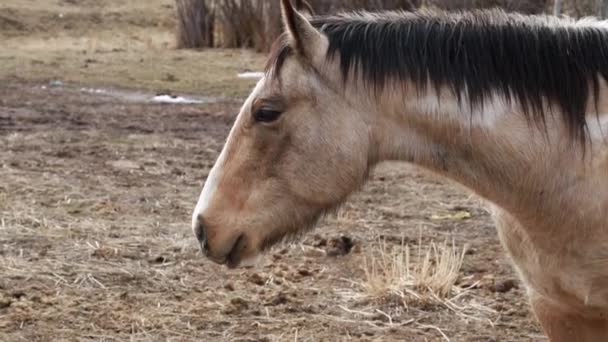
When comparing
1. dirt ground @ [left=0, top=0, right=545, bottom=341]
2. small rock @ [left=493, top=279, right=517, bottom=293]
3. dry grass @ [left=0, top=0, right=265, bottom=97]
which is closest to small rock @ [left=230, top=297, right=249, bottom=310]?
dirt ground @ [left=0, top=0, right=545, bottom=341]

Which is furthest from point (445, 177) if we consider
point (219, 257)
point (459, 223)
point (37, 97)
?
point (37, 97)

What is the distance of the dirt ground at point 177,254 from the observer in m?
5.26

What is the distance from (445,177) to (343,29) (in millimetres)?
622

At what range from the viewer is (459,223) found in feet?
24.0

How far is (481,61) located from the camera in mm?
3643

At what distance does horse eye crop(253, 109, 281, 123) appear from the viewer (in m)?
3.66

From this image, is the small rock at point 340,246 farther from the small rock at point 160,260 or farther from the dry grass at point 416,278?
the small rock at point 160,260

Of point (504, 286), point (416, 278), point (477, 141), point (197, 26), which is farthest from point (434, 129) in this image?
point (197, 26)

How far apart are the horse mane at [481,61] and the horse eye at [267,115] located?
0.46ft

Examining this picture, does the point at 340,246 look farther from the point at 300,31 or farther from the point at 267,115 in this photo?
the point at 300,31

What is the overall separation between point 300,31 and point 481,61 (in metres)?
0.61

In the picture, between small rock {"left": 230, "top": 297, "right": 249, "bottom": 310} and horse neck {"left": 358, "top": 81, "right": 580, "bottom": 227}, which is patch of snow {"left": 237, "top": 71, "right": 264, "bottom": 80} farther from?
horse neck {"left": 358, "top": 81, "right": 580, "bottom": 227}

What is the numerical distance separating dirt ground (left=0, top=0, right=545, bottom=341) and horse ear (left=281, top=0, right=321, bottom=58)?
0.53 metres

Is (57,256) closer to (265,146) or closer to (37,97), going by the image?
(265,146)
